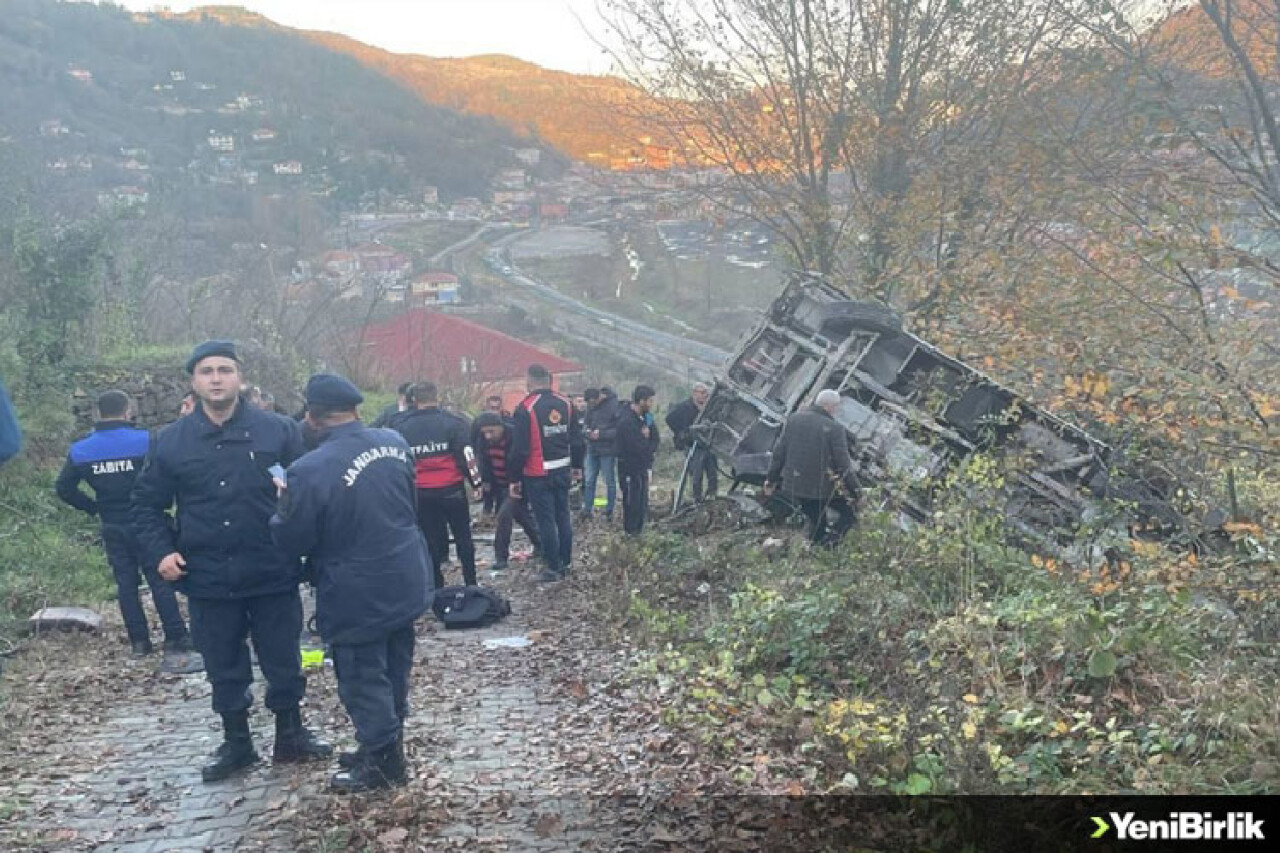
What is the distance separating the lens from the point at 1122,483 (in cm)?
816

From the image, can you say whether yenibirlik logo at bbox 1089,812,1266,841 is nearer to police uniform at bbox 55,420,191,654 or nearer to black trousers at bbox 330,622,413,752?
black trousers at bbox 330,622,413,752

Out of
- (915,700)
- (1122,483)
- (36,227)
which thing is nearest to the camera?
(915,700)

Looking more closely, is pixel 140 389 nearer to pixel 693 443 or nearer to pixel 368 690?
pixel 693 443

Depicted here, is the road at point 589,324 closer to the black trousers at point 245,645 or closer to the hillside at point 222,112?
the hillside at point 222,112

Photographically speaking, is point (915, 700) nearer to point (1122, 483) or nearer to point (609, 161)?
point (1122, 483)

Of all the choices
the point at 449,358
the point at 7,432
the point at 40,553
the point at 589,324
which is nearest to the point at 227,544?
the point at 7,432

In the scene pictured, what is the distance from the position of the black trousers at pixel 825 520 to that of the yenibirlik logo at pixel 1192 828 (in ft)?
15.9

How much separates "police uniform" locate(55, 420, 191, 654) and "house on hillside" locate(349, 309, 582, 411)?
64.1 feet

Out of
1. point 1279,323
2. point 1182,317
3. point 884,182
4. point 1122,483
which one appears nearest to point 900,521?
point 1122,483

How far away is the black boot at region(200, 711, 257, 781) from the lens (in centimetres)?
531

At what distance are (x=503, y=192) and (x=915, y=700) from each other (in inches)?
1659

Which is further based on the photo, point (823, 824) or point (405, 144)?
point (405, 144)

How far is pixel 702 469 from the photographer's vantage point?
13359mm

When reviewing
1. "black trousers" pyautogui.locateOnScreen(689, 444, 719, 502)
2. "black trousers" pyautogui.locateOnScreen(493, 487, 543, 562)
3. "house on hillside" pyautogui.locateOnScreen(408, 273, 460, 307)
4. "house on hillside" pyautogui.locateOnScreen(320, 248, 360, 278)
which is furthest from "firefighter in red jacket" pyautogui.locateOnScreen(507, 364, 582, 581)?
"house on hillside" pyautogui.locateOnScreen(408, 273, 460, 307)
